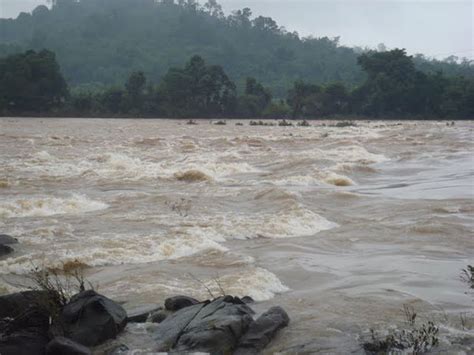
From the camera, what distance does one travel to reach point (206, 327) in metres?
4.34

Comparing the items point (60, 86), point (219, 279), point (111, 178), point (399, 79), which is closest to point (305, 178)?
point (111, 178)

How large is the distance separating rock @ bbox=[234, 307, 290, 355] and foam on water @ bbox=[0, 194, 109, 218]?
6.41m

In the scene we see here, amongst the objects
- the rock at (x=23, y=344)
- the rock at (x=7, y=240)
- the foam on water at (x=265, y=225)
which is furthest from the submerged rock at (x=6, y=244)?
the rock at (x=23, y=344)

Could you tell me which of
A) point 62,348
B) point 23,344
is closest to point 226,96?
point 23,344

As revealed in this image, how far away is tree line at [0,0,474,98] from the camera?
3903 inches

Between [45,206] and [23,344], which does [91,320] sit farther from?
[45,206]

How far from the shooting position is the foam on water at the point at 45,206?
996cm

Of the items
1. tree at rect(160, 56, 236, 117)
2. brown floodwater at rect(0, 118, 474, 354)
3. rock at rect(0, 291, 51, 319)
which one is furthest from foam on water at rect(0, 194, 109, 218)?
tree at rect(160, 56, 236, 117)

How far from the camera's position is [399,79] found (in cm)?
6594

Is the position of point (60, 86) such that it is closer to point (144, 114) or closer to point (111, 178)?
point (144, 114)

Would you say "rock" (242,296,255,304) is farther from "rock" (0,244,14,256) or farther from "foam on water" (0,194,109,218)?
"foam on water" (0,194,109,218)

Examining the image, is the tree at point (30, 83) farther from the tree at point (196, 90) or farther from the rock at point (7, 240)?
the rock at point (7, 240)

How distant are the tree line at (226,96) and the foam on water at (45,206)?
1772 inches

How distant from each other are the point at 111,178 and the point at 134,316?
10029 mm
